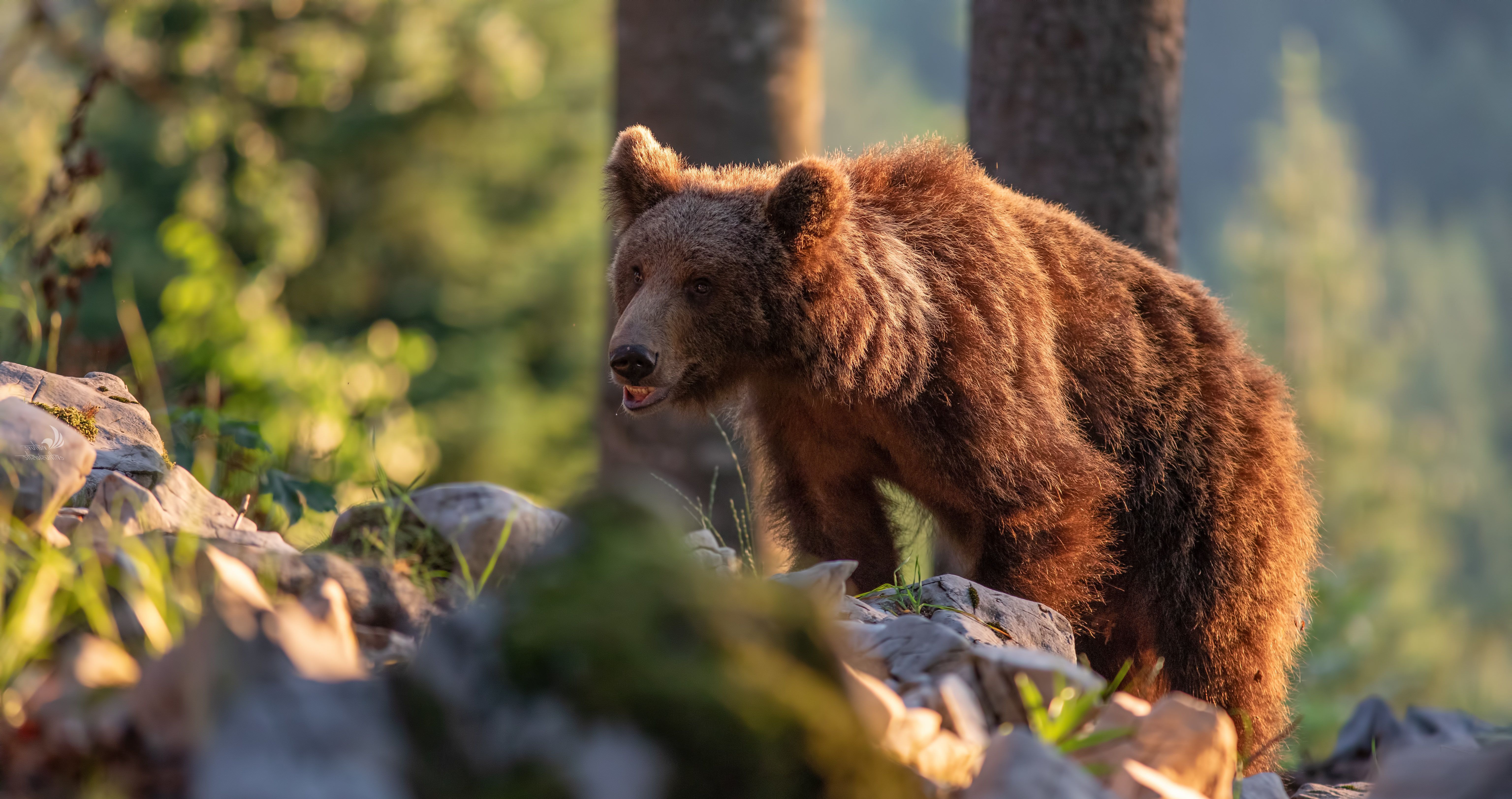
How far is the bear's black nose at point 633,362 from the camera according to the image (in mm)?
3570

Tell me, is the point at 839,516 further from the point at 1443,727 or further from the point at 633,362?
the point at 1443,727

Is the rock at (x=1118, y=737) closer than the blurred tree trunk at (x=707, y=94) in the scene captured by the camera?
Yes

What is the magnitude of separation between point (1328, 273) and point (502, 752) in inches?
1721

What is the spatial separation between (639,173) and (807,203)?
0.69 meters

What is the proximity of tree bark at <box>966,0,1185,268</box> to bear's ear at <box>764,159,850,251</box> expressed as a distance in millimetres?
1810

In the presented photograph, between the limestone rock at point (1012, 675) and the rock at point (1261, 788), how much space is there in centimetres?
52

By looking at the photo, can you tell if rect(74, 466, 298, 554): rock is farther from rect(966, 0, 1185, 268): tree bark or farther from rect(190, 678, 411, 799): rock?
rect(966, 0, 1185, 268): tree bark

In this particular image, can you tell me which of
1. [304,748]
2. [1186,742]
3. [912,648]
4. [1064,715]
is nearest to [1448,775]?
[1186,742]

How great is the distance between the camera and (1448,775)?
1.91 metres

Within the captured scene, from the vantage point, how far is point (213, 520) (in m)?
2.96

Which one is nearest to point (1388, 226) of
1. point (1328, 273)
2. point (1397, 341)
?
point (1397, 341)

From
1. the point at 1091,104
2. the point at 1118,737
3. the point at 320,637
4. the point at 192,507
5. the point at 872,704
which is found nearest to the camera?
the point at 320,637

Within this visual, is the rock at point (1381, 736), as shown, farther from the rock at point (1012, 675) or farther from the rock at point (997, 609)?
the rock at point (1012, 675)

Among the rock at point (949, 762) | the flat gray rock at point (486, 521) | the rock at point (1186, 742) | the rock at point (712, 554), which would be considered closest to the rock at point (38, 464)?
the flat gray rock at point (486, 521)
